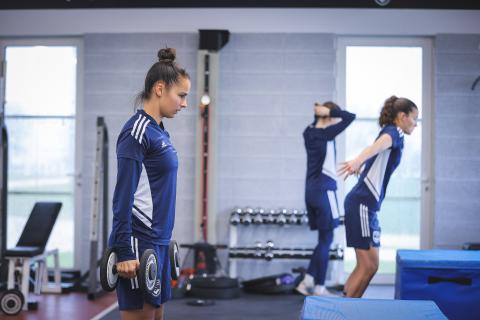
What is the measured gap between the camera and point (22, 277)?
5.61 metres

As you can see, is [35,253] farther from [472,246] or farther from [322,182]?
[472,246]

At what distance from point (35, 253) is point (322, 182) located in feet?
8.02

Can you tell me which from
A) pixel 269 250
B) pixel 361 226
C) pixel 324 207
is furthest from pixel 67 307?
pixel 361 226

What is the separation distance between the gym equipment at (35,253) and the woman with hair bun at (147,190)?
328 centimetres

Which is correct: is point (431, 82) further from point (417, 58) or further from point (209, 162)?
point (209, 162)

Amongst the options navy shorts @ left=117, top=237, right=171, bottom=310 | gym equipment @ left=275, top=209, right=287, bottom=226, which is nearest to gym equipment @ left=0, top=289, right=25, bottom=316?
gym equipment @ left=275, top=209, right=287, bottom=226

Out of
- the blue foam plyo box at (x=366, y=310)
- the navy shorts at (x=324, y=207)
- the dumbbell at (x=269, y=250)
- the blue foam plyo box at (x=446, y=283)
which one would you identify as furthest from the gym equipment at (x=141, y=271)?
the dumbbell at (x=269, y=250)

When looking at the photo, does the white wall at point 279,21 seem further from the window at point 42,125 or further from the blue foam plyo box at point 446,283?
the blue foam plyo box at point 446,283

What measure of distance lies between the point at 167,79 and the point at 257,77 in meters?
4.56

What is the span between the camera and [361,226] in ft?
14.0

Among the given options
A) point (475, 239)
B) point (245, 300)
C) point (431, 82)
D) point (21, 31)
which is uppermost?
point (21, 31)

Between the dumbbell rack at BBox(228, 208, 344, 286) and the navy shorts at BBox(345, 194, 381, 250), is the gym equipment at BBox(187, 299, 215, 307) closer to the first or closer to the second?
the dumbbell rack at BBox(228, 208, 344, 286)

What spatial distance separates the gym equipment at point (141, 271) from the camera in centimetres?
241

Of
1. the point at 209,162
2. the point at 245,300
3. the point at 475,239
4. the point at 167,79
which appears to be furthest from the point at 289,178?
the point at 167,79
